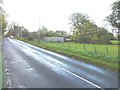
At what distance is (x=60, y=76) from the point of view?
1396 centimetres

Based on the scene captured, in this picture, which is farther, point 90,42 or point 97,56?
point 90,42

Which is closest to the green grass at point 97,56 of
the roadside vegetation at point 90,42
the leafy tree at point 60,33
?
the roadside vegetation at point 90,42

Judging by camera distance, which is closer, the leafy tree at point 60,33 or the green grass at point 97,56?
the green grass at point 97,56

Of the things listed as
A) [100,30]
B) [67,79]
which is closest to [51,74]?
[67,79]

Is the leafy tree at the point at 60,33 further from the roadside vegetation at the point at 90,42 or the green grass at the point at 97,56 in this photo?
the green grass at the point at 97,56

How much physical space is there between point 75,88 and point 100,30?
42649 mm

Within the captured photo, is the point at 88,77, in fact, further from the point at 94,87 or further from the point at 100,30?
the point at 100,30

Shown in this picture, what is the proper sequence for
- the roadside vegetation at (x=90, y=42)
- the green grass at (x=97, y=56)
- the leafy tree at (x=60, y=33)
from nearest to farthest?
the green grass at (x=97, y=56) → the roadside vegetation at (x=90, y=42) → the leafy tree at (x=60, y=33)

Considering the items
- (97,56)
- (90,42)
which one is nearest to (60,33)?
(90,42)

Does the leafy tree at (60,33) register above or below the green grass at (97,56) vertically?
above

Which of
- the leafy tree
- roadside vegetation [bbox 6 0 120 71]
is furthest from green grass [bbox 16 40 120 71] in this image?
the leafy tree

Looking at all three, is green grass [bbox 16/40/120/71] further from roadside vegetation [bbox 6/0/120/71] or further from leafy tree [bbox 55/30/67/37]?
leafy tree [bbox 55/30/67/37]

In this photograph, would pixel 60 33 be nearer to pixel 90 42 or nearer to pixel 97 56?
pixel 90 42

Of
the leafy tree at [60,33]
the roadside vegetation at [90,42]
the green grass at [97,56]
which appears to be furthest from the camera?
the leafy tree at [60,33]
